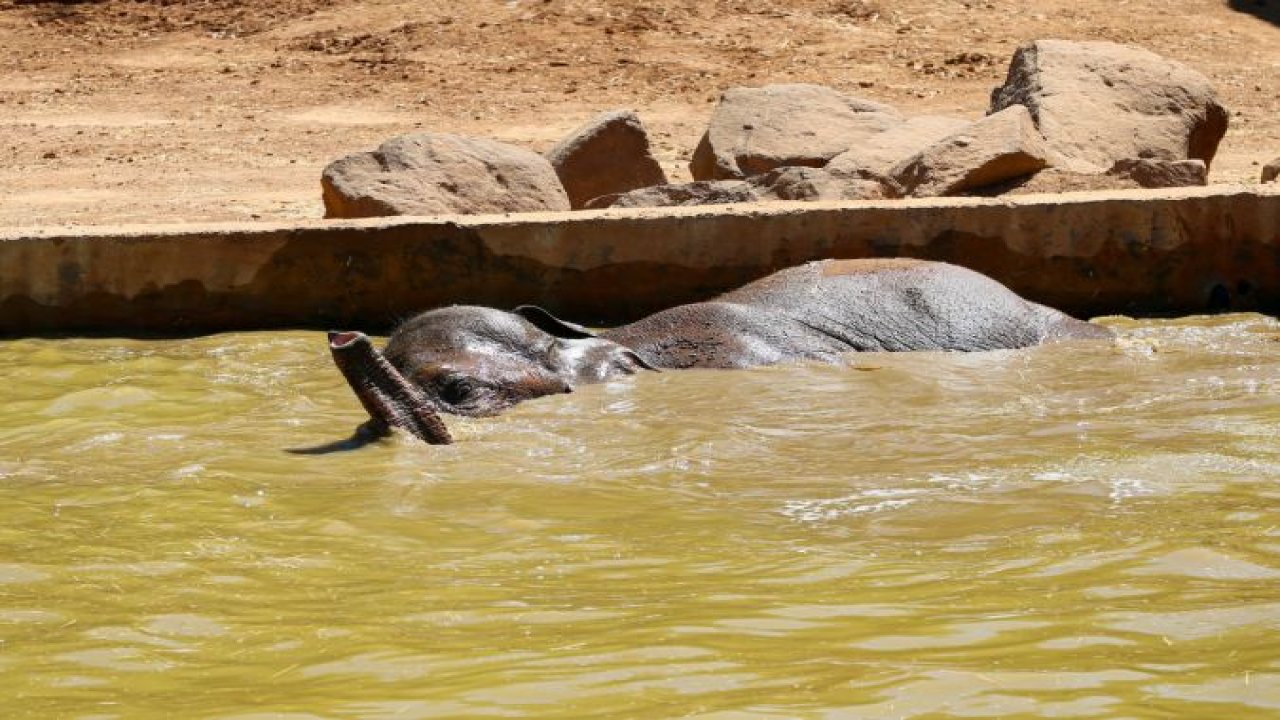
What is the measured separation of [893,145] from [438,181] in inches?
97.5

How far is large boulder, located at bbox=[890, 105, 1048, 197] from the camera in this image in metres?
9.74

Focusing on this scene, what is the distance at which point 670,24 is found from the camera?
18734 millimetres

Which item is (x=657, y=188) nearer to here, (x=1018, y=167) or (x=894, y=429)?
(x=1018, y=167)

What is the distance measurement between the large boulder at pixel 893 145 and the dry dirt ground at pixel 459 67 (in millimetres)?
2783

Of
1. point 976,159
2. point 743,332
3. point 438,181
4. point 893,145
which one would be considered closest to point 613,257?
point 743,332

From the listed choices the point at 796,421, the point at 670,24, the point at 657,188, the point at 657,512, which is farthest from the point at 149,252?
the point at 670,24

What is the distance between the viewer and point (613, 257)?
29.1ft

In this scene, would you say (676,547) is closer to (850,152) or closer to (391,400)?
(391,400)

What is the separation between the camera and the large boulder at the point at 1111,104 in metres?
10.8

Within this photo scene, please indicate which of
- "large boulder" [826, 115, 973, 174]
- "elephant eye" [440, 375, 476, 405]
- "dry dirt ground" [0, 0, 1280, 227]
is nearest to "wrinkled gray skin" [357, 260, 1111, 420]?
"elephant eye" [440, 375, 476, 405]

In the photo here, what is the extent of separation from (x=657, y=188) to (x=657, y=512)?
4877 millimetres

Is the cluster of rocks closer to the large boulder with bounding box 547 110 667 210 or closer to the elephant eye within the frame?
the large boulder with bounding box 547 110 667 210

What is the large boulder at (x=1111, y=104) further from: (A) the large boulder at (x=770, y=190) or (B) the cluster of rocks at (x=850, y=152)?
(A) the large boulder at (x=770, y=190)

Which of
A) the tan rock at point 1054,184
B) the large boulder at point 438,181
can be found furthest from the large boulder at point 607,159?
the tan rock at point 1054,184
